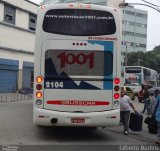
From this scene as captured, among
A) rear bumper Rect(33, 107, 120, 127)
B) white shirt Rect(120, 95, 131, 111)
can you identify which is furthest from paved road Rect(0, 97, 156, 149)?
white shirt Rect(120, 95, 131, 111)

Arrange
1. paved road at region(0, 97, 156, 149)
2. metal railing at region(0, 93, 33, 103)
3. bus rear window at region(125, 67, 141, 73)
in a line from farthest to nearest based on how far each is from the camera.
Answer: bus rear window at region(125, 67, 141, 73) < metal railing at region(0, 93, 33, 103) < paved road at region(0, 97, 156, 149)

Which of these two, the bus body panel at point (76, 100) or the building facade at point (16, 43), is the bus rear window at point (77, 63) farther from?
the building facade at point (16, 43)

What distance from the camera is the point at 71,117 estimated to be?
12125 millimetres

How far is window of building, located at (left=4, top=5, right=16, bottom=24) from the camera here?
41.9 m

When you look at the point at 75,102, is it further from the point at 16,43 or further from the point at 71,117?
the point at 16,43

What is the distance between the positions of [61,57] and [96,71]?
1.12 m

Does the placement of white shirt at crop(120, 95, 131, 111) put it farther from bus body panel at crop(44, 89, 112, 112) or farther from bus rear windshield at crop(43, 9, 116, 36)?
bus rear windshield at crop(43, 9, 116, 36)

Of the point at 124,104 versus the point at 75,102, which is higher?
the point at 75,102

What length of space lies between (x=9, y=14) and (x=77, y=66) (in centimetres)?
3152

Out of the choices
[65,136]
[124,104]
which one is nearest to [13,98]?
[124,104]

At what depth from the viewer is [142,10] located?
134 metres

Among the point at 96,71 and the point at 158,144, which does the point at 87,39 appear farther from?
the point at 158,144

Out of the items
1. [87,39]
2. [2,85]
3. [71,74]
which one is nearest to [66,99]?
[71,74]

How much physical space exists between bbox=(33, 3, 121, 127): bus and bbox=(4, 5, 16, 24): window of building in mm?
30375
